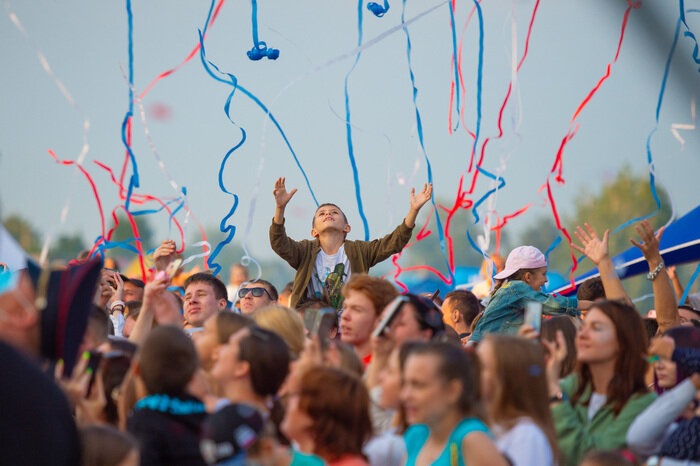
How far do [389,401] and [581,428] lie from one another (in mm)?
879

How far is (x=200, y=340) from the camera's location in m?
4.25

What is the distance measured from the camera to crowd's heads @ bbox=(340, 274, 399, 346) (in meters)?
4.77

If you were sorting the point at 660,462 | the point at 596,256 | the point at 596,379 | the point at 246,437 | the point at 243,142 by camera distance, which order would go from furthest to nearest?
the point at 243,142
the point at 596,256
the point at 596,379
the point at 660,462
the point at 246,437

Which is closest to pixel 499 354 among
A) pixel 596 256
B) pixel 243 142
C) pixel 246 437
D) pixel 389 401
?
pixel 389 401

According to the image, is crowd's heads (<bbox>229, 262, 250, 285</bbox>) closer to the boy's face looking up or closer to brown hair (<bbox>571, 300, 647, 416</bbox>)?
the boy's face looking up

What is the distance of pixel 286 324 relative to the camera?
15.1 ft

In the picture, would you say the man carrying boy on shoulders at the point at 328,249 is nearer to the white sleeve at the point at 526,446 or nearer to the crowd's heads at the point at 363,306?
the crowd's heads at the point at 363,306

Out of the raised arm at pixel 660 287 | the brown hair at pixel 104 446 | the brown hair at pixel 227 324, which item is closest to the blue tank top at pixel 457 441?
the brown hair at pixel 104 446

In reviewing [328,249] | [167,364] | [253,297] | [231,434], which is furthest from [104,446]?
[253,297]

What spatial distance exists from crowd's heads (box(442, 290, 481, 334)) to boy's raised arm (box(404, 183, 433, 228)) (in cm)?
113

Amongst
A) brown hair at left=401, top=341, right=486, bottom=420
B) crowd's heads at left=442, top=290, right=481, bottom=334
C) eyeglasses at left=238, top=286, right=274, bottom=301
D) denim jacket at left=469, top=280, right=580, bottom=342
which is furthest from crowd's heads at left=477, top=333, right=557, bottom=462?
crowd's heads at left=442, top=290, right=481, bottom=334

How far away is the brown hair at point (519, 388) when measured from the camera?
3.44m

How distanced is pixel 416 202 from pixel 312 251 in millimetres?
858

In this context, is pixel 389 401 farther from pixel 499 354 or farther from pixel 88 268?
pixel 88 268
